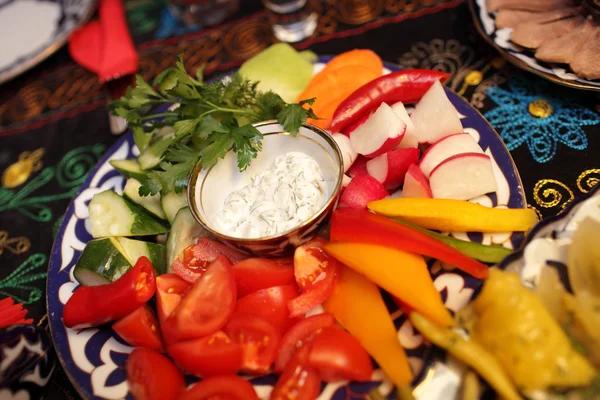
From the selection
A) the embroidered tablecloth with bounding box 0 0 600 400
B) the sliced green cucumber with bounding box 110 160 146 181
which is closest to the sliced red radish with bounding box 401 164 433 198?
the embroidered tablecloth with bounding box 0 0 600 400

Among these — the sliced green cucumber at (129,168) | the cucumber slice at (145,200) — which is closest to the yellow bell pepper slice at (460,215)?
the cucumber slice at (145,200)

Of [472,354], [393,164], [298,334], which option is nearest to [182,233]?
[298,334]

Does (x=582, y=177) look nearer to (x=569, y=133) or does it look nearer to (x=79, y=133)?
(x=569, y=133)

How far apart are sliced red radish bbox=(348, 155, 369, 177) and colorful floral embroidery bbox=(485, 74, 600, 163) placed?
2.61ft

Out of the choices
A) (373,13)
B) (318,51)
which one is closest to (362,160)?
(318,51)

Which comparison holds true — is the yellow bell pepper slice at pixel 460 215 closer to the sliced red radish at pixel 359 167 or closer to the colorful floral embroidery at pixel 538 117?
the sliced red radish at pixel 359 167

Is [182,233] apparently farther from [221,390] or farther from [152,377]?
[221,390]

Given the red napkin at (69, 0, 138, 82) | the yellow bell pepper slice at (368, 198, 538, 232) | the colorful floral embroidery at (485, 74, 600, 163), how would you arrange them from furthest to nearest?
the red napkin at (69, 0, 138, 82) < the colorful floral embroidery at (485, 74, 600, 163) < the yellow bell pepper slice at (368, 198, 538, 232)

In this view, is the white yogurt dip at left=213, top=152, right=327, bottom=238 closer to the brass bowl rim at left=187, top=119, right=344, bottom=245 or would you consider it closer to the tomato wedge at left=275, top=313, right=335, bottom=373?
the brass bowl rim at left=187, top=119, right=344, bottom=245

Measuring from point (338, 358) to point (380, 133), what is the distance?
1048 millimetres

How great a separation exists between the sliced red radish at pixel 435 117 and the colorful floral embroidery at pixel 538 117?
0.49 metres

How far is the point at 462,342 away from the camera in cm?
155

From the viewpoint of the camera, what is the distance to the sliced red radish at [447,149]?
2.19 meters

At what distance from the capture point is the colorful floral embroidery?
8.21 feet
